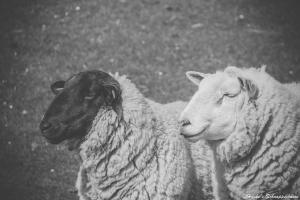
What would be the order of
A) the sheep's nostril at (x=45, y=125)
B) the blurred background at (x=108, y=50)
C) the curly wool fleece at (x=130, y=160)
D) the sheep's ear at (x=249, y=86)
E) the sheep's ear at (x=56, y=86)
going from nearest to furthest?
the sheep's ear at (x=249, y=86) < the sheep's nostril at (x=45, y=125) < the curly wool fleece at (x=130, y=160) < the sheep's ear at (x=56, y=86) < the blurred background at (x=108, y=50)

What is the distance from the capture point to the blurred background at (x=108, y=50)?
4465mm

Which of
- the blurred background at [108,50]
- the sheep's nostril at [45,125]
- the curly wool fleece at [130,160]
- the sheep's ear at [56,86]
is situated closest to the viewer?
the sheep's nostril at [45,125]

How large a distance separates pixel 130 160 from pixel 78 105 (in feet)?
2.42

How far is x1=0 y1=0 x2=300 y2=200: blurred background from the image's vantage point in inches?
176

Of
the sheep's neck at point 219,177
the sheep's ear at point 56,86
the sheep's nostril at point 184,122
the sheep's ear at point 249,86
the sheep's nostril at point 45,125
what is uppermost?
the sheep's ear at point 56,86

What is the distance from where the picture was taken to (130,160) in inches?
112

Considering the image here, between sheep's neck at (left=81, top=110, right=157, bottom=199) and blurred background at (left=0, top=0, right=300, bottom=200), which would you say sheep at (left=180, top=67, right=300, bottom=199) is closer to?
sheep's neck at (left=81, top=110, right=157, bottom=199)

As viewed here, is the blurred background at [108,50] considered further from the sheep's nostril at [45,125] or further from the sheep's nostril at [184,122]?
the sheep's nostril at [184,122]

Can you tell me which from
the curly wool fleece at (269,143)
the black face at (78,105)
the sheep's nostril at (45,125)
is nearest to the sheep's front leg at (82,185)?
the black face at (78,105)

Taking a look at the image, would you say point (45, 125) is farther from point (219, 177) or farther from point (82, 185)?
point (219, 177)

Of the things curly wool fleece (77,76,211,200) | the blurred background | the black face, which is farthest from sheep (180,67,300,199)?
the blurred background

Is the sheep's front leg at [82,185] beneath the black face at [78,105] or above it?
beneath

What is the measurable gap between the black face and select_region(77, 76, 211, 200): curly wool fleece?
0.09 meters

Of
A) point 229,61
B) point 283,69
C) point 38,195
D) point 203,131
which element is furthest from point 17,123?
point 283,69
